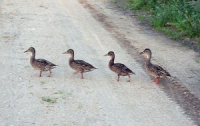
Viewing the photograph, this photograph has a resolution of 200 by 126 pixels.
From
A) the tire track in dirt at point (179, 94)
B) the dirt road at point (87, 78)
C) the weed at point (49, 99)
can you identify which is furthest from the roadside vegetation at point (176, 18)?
the weed at point (49, 99)

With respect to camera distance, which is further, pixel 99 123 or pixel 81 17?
pixel 81 17

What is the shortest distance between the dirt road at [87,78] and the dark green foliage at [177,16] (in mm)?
915

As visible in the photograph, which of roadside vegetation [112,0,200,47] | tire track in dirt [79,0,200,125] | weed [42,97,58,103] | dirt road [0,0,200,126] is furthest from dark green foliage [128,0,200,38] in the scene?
weed [42,97,58,103]

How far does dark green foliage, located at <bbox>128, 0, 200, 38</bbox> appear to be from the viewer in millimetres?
16703

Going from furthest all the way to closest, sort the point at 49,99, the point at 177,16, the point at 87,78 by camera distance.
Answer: the point at 177,16 → the point at 87,78 → the point at 49,99

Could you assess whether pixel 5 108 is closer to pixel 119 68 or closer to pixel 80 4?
pixel 119 68

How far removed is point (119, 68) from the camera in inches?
449

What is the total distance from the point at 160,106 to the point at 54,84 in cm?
242

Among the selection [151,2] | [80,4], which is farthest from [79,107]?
[80,4]

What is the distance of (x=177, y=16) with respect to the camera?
1806cm

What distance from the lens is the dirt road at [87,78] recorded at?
903cm

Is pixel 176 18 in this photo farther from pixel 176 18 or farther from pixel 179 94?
pixel 179 94

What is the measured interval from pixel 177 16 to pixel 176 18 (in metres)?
0.08

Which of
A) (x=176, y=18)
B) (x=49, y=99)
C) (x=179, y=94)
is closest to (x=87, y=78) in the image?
(x=49, y=99)
